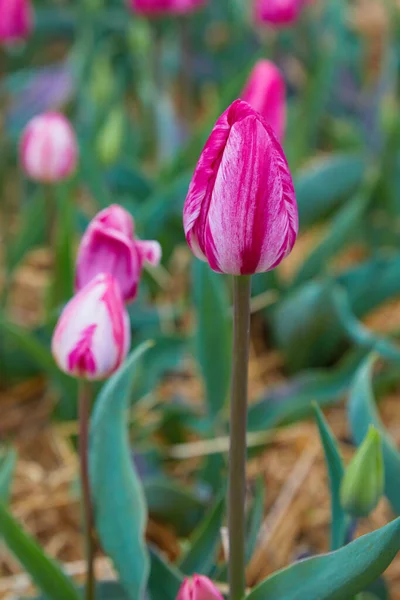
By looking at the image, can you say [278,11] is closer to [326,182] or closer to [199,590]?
[326,182]

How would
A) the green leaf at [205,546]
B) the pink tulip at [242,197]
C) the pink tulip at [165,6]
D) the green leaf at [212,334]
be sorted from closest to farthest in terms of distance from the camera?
1. the pink tulip at [242,197]
2. the green leaf at [205,546]
3. the green leaf at [212,334]
4. the pink tulip at [165,6]

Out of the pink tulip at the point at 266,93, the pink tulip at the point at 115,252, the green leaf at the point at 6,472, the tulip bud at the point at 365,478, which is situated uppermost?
the pink tulip at the point at 266,93

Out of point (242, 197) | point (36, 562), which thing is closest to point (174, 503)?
point (36, 562)

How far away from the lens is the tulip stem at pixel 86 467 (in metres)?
0.58

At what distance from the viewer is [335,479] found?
0.60 metres

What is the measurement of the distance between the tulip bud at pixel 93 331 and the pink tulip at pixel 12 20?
2.39 feet

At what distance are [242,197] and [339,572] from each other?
211 mm

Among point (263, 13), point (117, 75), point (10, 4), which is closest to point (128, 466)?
point (10, 4)

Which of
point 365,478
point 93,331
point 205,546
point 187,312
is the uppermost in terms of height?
point 93,331

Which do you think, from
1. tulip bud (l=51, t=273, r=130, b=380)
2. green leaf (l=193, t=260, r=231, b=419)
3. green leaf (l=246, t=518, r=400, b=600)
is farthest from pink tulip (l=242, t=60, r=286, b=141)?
green leaf (l=246, t=518, r=400, b=600)

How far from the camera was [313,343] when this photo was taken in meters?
1.15

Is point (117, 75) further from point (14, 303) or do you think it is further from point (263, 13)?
point (14, 303)

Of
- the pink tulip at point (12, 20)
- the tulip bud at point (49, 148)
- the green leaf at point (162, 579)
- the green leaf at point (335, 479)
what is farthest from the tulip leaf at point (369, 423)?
the pink tulip at point (12, 20)

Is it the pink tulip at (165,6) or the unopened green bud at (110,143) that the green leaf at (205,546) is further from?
the pink tulip at (165,6)
